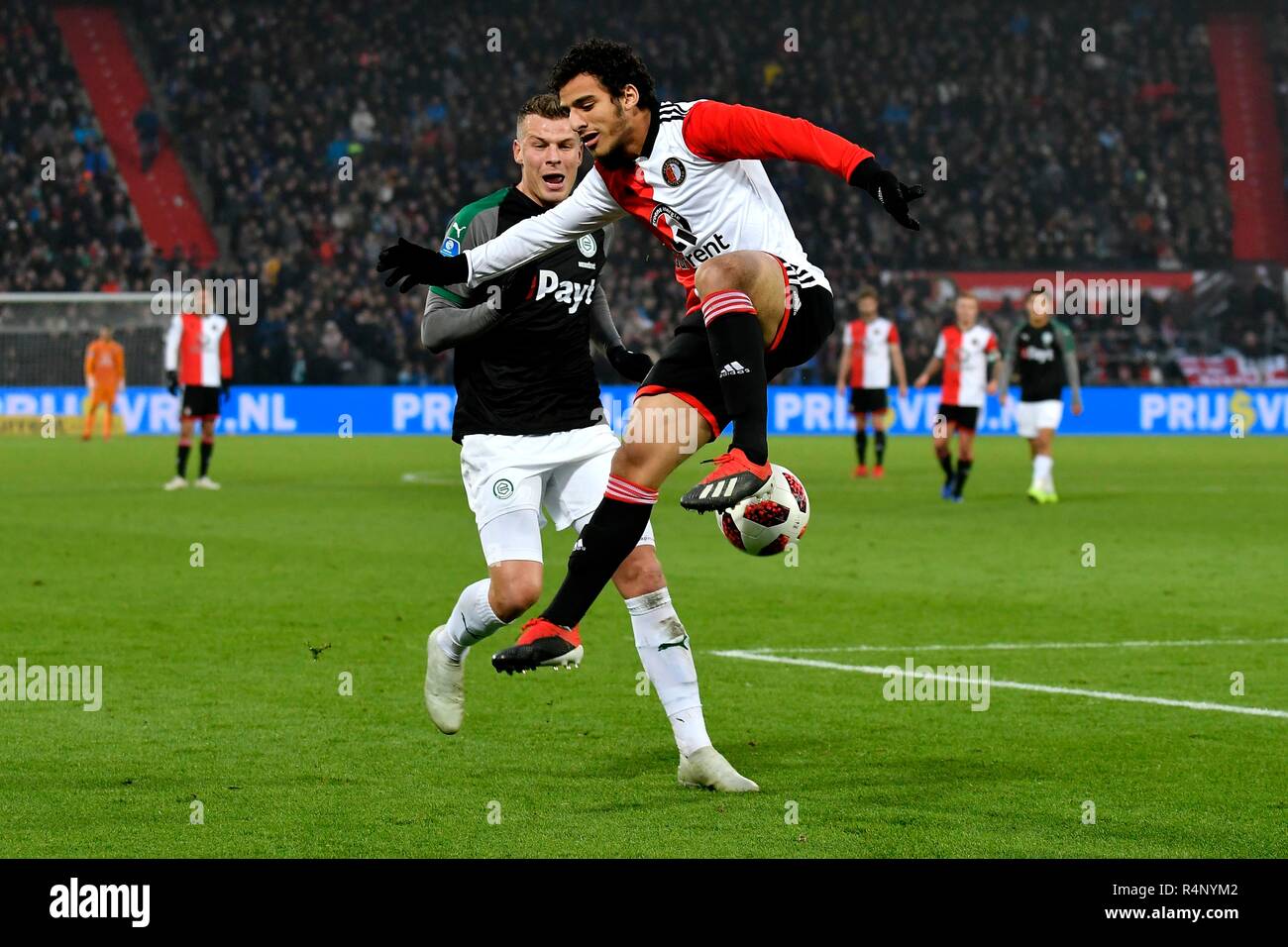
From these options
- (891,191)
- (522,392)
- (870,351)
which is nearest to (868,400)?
(870,351)

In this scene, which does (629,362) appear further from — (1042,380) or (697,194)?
(1042,380)

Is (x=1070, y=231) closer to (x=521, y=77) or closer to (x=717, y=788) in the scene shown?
(x=521, y=77)

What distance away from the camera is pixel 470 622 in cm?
664

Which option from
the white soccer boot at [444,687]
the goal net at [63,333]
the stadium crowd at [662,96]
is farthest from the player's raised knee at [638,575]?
the goal net at [63,333]

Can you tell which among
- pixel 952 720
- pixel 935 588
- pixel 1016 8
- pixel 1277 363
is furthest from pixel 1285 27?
pixel 952 720

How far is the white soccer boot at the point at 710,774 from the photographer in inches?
234

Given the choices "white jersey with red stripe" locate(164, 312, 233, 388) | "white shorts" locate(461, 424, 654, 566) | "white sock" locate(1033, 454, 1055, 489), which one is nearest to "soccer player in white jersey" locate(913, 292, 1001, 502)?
"white sock" locate(1033, 454, 1055, 489)

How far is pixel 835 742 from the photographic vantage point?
680 centimetres

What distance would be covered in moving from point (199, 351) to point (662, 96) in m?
20.5

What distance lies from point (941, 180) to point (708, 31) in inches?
249

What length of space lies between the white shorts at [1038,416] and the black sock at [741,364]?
13.5 m

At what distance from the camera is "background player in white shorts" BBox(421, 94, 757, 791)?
21.5ft

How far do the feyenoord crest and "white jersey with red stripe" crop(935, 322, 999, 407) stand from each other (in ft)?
46.2
